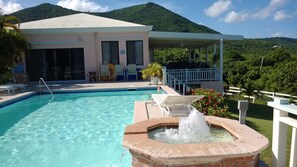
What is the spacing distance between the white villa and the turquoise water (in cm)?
493

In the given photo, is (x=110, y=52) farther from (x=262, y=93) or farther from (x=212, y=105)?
(x=262, y=93)

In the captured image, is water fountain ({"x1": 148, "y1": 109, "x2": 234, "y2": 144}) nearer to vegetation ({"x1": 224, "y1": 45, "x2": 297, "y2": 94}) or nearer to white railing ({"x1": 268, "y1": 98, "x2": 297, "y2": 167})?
white railing ({"x1": 268, "y1": 98, "x2": 297, "y2": 167})

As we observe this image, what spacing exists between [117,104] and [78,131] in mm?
3609

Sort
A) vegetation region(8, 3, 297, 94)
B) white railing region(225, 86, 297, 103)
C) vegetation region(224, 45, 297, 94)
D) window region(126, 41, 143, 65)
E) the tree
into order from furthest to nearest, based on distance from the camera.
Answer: vegetation region(8, 3, 297, 94) < vegetation region(224, 45, 297, 94) < the tree < white railing region(225, 86, 297, 103) < window region(126, 41, 143, 65)

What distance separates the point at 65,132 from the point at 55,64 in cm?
1055

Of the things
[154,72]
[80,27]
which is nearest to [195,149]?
[154,72]

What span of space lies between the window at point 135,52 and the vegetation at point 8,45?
5922 mm

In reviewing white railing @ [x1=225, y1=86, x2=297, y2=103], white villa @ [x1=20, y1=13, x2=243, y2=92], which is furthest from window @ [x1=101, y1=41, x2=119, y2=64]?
white railing @ [x1=225, y1=86, x2=297, y2=103]

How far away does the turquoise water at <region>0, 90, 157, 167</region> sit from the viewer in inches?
201

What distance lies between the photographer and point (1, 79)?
13.7 metres

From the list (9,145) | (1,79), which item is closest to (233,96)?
(1,79)

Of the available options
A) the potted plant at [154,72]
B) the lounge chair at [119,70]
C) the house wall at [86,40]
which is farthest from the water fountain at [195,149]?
the house wall at [86,40]

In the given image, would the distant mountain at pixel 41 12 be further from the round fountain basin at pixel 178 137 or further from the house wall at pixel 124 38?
the round fountain basin at pixel 178 137

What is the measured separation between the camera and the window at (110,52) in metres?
16.0
